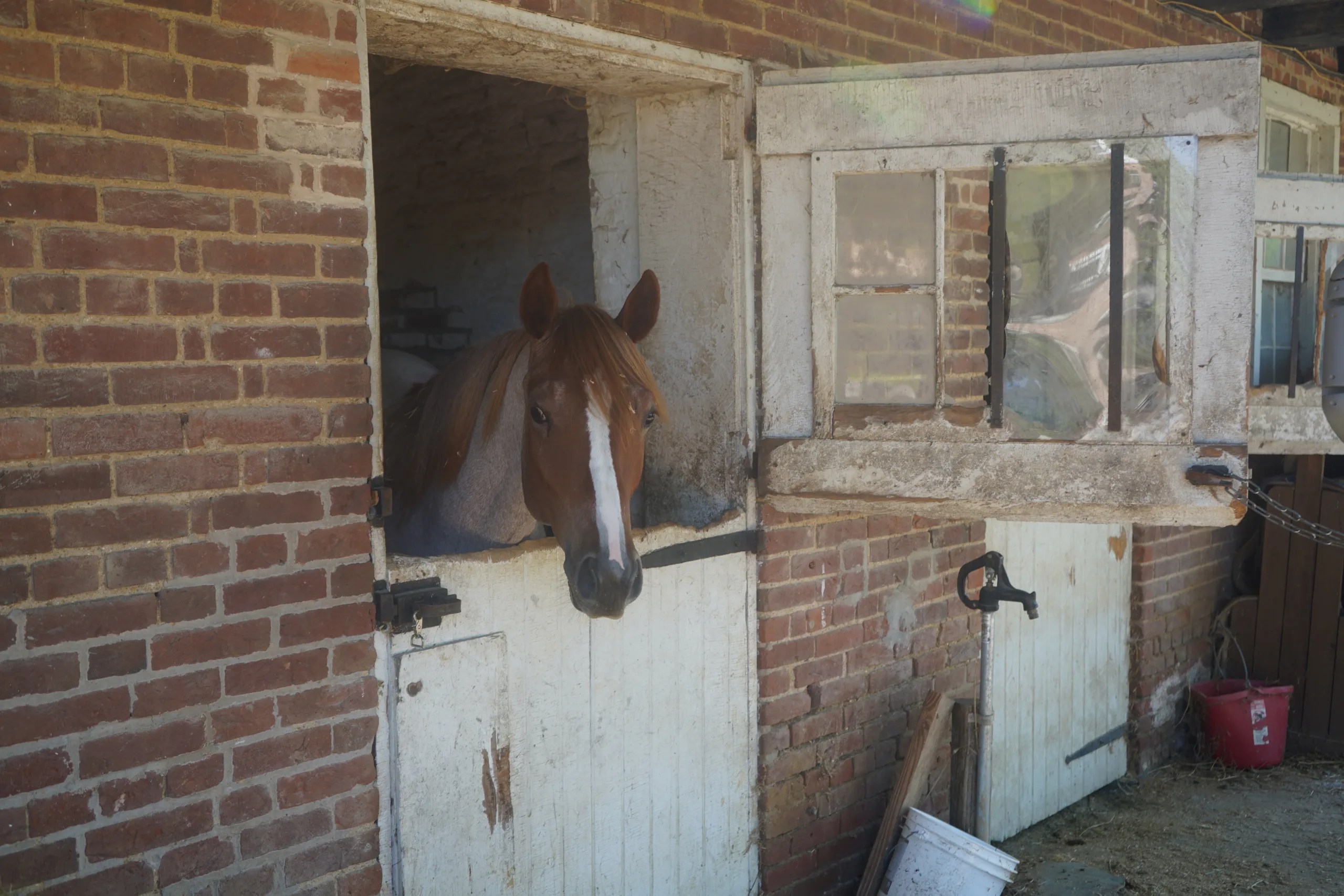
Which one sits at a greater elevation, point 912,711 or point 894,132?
point 894,132

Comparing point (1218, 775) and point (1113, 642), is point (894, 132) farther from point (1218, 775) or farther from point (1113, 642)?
point (1218, 775)

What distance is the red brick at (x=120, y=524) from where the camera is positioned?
2.01 metres

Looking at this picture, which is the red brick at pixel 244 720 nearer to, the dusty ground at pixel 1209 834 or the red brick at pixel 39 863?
the red brick at pixel 39 863

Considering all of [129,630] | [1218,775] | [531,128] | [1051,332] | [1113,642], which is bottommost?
[1218,775]

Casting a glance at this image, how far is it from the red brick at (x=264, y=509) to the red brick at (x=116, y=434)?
15 cm

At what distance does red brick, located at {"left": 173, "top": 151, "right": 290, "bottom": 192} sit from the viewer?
2129 mm

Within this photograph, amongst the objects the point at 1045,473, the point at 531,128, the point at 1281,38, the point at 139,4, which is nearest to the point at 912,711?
the point at 1045,473

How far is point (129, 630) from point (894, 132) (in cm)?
225

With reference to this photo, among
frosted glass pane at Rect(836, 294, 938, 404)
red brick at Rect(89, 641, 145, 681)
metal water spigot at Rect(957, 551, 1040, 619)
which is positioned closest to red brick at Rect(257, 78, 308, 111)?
red brick at Rect(89, 641, 145, 681)

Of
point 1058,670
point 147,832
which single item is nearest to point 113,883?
point 147,832

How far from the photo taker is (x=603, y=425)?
255 cm

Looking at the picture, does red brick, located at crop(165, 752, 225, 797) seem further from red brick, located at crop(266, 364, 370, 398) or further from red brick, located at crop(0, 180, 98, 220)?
red brick, located at crop(0, 180, 98, 220)

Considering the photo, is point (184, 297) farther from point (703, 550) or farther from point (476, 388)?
point (703, 550)

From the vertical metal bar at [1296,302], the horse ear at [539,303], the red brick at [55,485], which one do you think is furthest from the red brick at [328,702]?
the vertical metal bar at [1296,302]
